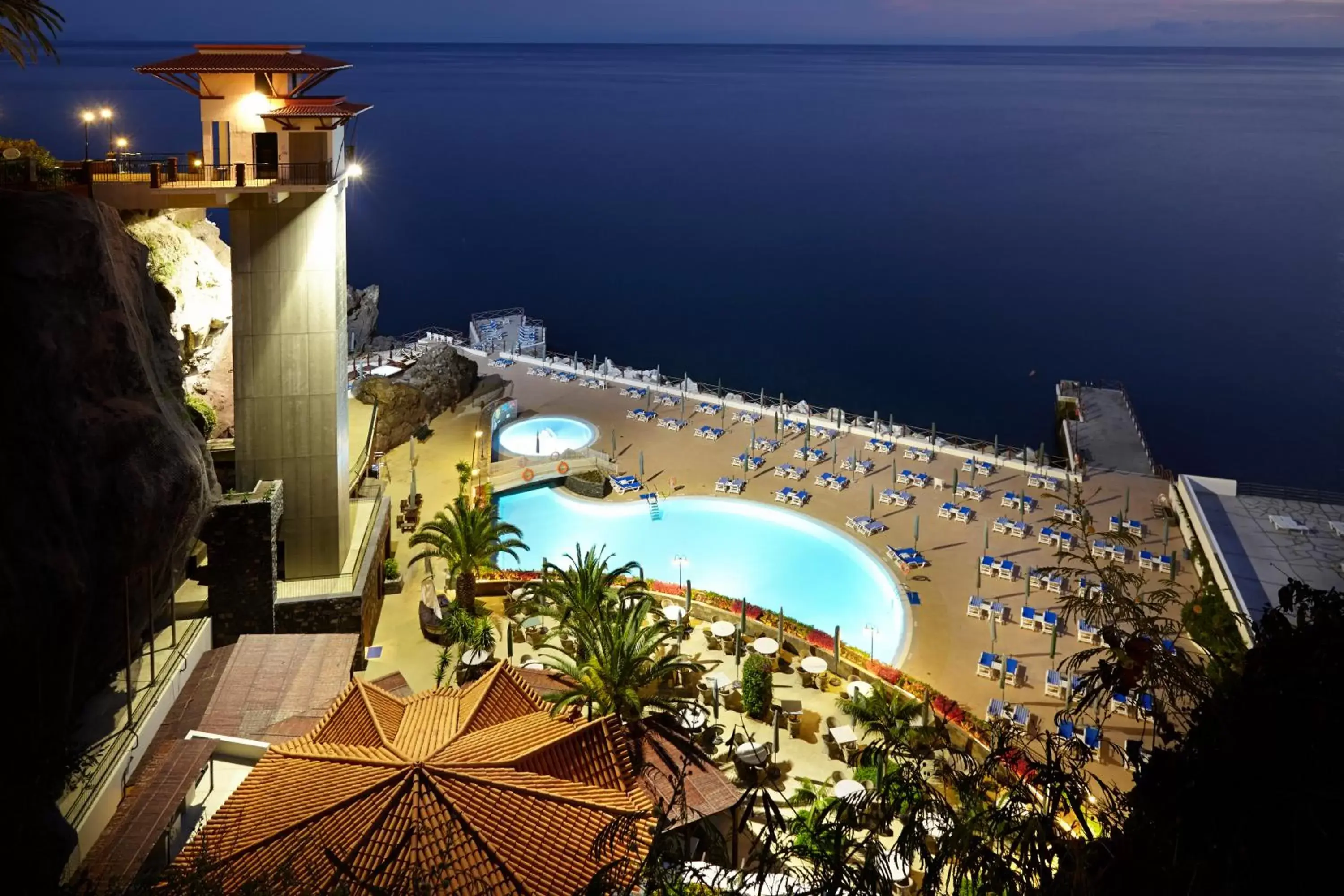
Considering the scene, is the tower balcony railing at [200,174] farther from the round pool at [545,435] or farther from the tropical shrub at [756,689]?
the round pool at [545,435]

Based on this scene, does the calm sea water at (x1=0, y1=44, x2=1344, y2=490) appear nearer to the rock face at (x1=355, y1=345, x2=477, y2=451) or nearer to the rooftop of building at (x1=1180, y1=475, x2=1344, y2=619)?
the rooftop of building at (x1=1180, y1=475, x2=1344, y2=619)

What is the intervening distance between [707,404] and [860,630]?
50.5 ft

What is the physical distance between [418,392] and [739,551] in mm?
13121

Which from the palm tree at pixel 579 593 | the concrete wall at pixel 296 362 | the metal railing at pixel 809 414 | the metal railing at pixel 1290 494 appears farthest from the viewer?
the metal railing at pixel 809 414

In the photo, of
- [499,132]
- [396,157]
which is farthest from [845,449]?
[499,132]

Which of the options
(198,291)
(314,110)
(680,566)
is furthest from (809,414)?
(314,110)

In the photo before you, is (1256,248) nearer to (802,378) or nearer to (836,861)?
(802,378)

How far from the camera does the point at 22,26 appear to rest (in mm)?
14148

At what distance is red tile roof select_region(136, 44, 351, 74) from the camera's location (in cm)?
1852

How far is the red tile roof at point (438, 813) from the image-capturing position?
10078 millimetres

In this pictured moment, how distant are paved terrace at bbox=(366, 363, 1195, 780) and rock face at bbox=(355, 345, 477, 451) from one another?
0.68 meters

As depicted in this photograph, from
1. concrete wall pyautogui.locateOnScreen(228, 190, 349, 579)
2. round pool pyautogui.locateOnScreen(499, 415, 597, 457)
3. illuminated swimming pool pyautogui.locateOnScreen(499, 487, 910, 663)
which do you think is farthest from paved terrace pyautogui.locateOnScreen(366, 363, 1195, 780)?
concrete wall pyautogui.locateOnScreen(228, 190, 349, 579)

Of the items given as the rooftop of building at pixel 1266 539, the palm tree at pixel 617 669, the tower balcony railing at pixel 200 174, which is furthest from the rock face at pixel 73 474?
the rooftop of building at pixel 1266 539

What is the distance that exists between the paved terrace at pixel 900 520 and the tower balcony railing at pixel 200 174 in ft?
32.2
